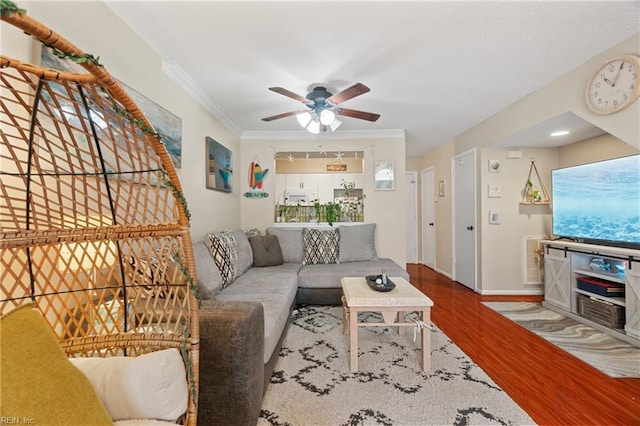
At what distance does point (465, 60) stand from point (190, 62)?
7.71ft

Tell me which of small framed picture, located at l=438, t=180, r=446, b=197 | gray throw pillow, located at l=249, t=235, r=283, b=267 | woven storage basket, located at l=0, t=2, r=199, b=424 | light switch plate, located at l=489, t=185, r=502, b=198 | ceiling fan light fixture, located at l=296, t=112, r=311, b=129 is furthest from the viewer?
small framed picture, located at l=438, t=180, r=446, b=197

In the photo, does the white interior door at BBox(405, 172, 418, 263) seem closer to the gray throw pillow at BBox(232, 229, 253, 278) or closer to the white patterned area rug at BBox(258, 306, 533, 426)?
the white patterned area rug at BBox(258, 306, 533, 426)

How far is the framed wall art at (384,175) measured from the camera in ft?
14.2

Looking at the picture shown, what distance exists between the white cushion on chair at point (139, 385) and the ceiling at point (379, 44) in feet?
6.44

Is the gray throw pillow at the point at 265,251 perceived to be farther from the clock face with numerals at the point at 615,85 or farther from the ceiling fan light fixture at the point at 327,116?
the clock face with numerals at the point at 615,85

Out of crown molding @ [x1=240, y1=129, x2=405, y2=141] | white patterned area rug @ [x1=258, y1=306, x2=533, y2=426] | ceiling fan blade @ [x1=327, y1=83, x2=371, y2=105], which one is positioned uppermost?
crown molding @ [x1=240, y1=129, x2=405, y2=141]

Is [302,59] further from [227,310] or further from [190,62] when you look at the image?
[227,310]

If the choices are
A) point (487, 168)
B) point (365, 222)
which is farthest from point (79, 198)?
point (487, 168)

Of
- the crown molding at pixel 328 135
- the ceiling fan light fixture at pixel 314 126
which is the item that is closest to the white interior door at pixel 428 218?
the crown molding at pixel 328 135

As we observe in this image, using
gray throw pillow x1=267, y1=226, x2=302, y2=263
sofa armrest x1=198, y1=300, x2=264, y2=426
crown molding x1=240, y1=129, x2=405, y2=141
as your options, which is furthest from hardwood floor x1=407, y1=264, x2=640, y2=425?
crown molding x1=240, y1=129, x2=405, y2=141

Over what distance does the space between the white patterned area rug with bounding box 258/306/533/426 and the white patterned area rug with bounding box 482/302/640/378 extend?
3.29ft

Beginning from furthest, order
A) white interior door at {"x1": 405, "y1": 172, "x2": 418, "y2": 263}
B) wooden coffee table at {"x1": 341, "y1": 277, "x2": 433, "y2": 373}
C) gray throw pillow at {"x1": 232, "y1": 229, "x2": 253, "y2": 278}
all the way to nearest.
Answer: white interior door at {"x1": 405, "y1": 172, "x2": 418, "y2": 263}
gray throw pillow at {"x1": 232, "y1": 229, "x2": 253, "y2": 278}
wooden coffee table at {"x1": 341, "y1": 277, "x2": 433, "y2": 373}

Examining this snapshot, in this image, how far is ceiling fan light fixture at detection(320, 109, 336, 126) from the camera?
8.45 feet

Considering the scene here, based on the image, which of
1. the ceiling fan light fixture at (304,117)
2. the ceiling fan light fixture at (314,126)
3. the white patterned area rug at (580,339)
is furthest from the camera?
the ceiling fan light fixture at (314,126)
